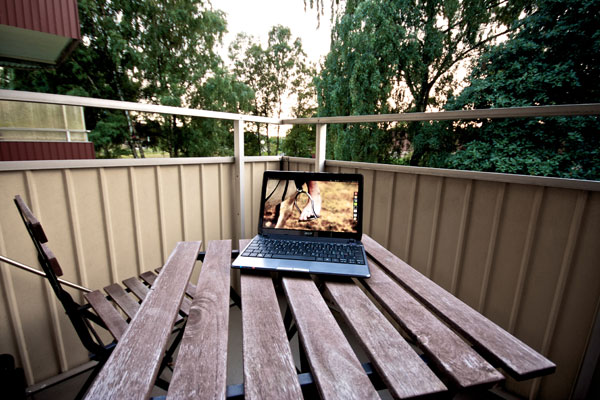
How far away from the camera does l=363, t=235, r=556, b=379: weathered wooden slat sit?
498 millimetres

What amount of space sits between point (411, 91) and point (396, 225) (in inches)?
361

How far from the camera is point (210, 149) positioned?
13523 millimetres

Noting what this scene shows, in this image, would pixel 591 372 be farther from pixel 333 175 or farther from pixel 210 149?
pixel 210 149

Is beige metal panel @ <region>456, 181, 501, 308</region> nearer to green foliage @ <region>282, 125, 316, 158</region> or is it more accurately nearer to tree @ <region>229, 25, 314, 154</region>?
green foliage @ <region>282, 125, 316, 158</region>

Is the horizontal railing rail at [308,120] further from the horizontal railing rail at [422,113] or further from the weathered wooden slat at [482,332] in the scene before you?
the weathered wooden slat at [482,332]

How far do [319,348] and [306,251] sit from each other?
0.42 metres

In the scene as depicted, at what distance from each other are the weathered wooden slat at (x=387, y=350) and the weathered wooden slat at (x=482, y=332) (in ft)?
0.49

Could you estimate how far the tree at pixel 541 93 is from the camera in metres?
6.69

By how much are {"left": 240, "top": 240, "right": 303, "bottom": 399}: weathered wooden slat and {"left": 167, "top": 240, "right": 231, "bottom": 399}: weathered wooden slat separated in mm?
45

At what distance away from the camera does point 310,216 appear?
42.8 inches

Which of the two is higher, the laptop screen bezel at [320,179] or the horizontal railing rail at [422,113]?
the horizontal railing rail at [422,113]

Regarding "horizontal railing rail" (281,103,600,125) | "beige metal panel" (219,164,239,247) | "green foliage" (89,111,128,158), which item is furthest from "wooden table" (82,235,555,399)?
"green foliage" (89,111,128,158)

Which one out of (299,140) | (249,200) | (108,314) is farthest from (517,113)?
(299,140)

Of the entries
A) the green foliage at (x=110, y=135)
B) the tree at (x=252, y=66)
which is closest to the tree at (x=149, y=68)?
the green foliage at (x=110, y=135)
